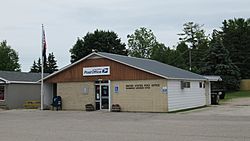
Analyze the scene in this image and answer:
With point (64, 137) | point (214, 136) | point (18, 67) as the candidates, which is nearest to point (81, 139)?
point (64, 137)

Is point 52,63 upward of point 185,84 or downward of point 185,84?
upward

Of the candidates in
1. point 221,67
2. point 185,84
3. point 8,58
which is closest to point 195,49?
point 221,67

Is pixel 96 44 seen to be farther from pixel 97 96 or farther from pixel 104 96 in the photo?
pixel 104 96

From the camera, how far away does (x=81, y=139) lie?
12.8 meters

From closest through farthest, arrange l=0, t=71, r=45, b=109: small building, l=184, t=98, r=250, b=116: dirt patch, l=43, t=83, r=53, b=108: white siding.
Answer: l=184, t=98, r=250, b=116: dirt patch
l=43, t=83, r=53, b=108: white siding
l=0, t=71, r=45, b=109: small building

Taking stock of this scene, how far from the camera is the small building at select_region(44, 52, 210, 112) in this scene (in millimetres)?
26906

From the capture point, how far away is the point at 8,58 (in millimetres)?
74438

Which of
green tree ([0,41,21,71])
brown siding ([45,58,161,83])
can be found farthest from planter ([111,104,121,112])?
green tree ([0,41,21,71])

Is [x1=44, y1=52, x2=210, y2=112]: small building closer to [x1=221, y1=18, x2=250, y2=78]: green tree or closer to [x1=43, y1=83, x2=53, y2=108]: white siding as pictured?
[x1=43, y1=83, x2=53, y2=108]: white siding

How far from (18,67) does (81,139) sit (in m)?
67.2

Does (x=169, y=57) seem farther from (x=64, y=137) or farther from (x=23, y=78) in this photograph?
(x=64, y=137)

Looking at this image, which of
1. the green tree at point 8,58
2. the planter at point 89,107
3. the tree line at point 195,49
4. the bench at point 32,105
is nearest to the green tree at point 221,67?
the tree line at point 195,49

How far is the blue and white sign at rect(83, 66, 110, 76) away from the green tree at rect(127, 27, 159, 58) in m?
48.7

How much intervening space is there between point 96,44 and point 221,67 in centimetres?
1887
